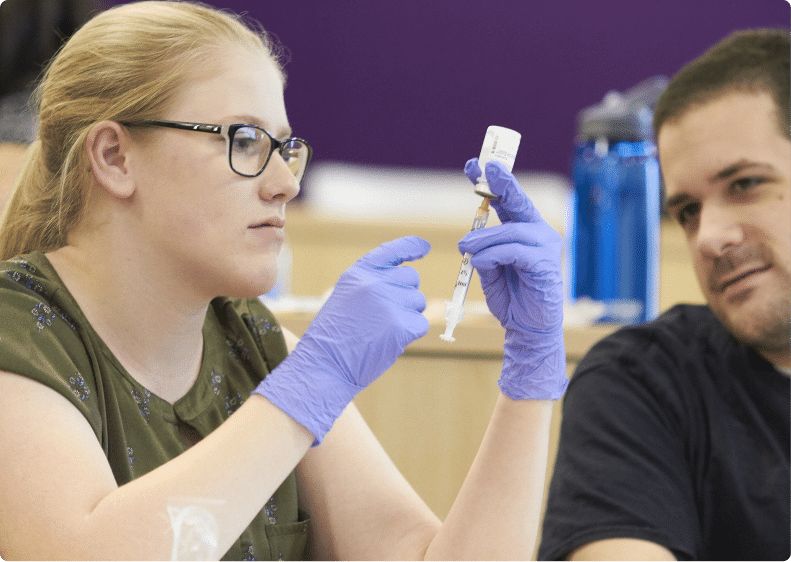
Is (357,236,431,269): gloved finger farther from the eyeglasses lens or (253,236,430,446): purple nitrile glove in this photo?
the eyeglasses lens

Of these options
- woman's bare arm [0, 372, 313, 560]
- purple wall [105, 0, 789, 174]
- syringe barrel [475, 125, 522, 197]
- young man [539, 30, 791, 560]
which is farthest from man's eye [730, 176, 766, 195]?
purple wall [105, 0, 789, 174]

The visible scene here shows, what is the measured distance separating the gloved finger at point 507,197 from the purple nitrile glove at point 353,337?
139 millimetres

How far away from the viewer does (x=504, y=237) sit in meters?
0.91

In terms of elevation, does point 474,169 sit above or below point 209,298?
above

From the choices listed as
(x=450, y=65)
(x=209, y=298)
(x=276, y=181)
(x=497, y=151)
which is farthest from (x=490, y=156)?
(x=450, y=65)

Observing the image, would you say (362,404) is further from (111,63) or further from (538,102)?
(538,102)

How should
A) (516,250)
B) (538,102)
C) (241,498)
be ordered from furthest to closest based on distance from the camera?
(538,102), (516,250), (241,498)

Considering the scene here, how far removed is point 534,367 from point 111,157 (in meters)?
0.59

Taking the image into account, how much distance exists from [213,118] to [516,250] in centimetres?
40

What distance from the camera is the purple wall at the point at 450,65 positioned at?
429 centimetres

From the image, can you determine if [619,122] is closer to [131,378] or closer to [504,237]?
[504,237]

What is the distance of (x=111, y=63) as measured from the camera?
37.3 inches

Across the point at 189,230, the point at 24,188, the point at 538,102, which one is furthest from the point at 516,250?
the point at 538,102

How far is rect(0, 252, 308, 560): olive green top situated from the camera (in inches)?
32.3
